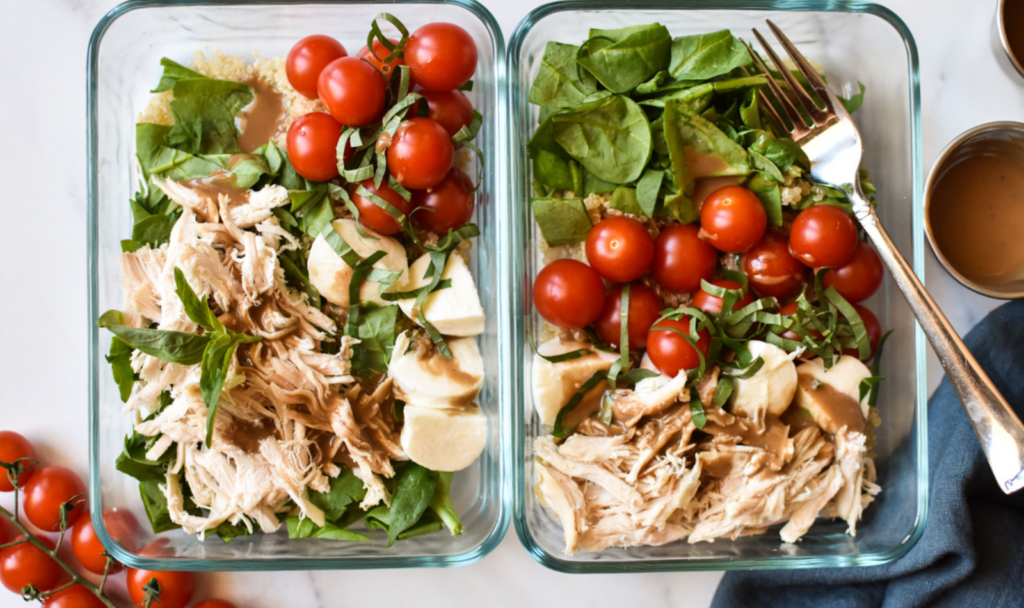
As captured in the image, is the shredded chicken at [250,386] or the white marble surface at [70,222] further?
the white marble surface at [70,222]

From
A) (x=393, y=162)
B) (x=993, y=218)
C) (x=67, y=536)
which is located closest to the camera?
(x=393, y=162)

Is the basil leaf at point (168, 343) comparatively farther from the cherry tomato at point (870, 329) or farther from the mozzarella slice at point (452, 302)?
the cherry tomato at point (870, 329)

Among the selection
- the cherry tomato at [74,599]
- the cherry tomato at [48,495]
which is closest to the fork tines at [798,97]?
the cherry tomato at [48,495]

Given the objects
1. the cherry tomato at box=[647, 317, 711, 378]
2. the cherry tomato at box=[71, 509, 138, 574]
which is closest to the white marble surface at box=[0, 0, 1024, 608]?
the cherry tomato at box=[71, 509, 138, 574]

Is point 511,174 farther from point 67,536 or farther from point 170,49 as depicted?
point 67,536

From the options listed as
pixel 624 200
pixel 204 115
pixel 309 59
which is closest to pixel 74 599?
pixel 204 115

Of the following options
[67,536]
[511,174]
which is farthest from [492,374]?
[67,536]
